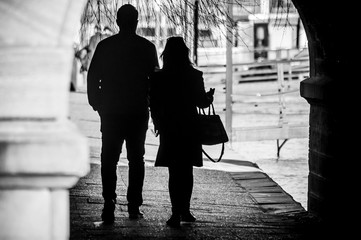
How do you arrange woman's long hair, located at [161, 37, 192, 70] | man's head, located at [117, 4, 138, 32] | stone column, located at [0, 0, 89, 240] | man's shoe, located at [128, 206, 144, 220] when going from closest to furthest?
stone column, located at [0, 0, 89, 240] < man's head, located at [117, 4, 138, 32] < woman's long hair, located at [161, 37, 192, 70] < man's shoe, located at [128, 206, 144, 220]

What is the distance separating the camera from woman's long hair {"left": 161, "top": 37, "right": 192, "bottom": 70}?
7582 millimetres

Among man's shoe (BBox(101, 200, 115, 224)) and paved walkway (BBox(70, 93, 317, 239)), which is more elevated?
man's shoe (BBox(101, 200, 115, 224))

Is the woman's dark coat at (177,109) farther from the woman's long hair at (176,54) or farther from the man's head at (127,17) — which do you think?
the man's head at (127,17)

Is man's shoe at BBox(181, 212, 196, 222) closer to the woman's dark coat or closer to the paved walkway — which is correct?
the paved walkway

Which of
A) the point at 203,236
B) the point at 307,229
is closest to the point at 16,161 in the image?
the point at 203,236

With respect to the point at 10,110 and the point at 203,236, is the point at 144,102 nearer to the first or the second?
the point at 203,236

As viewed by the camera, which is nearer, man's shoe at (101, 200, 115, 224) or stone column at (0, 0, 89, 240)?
stone column at (0, 0, 89, 240)

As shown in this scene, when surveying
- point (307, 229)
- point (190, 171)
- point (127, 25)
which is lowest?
point (307, 229)

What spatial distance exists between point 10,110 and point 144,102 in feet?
13.2

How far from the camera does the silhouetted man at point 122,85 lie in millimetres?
7473

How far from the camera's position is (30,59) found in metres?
→ 3.53

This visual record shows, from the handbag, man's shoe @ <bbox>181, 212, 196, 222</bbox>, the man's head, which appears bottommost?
man's shoe @ <bbox>181, 212, 196, 222</bbox>

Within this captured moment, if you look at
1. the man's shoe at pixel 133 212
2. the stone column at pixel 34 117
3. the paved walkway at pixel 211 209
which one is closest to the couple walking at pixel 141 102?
the man's shoe at pixel 133 212

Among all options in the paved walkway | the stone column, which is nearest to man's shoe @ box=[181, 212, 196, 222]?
the paved walkway
